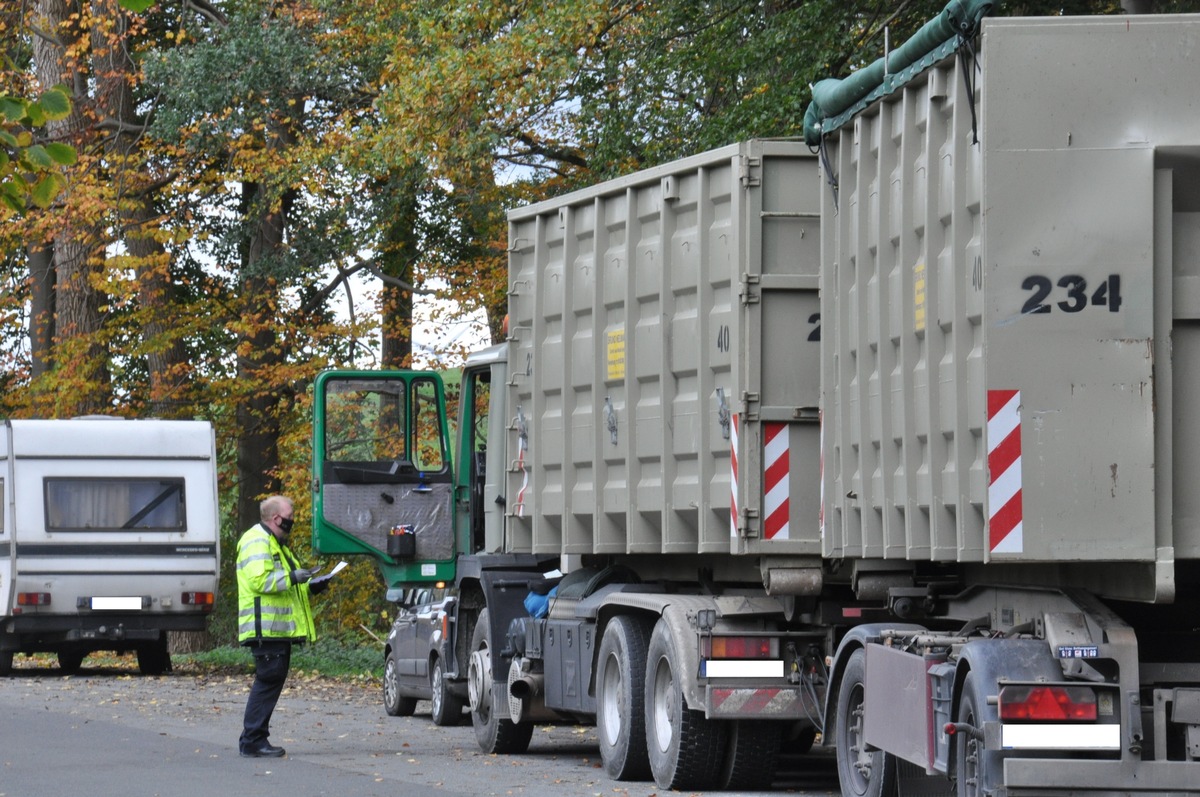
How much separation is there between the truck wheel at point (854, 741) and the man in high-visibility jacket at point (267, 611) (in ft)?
14.0

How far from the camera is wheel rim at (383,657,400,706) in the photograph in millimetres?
17611

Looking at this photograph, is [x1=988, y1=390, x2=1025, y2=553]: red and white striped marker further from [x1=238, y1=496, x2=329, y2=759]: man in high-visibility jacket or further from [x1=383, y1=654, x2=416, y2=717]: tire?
[x1=383, y1=654, x2=416, y2=717]: tire

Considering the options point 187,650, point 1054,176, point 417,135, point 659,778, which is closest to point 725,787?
point 659,778

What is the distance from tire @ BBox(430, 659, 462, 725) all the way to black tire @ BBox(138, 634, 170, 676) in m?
7.62

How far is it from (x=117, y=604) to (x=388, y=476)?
7578mm

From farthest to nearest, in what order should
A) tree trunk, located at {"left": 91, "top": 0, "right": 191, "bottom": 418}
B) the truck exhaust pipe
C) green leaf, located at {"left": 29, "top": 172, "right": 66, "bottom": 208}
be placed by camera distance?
tree trunk, located at {"left": 91, "top": 0, "right": 191, "bottom": 418} → the truck exhaust pipe → green leaf, located at {"left": 29, "top": 172, "right": 66, "bottom": 208}

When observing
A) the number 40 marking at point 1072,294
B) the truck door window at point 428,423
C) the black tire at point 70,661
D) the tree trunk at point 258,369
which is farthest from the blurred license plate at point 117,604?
the number 40 marking at point 1072,294

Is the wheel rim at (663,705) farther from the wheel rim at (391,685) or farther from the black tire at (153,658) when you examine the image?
the black tire at (153,658)

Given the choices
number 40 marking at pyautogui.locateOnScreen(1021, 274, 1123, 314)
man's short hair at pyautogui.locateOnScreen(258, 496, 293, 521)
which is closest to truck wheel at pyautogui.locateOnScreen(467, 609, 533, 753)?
man's short hair at pyautogui.locateOnScreen(258, 496, 293, 521)

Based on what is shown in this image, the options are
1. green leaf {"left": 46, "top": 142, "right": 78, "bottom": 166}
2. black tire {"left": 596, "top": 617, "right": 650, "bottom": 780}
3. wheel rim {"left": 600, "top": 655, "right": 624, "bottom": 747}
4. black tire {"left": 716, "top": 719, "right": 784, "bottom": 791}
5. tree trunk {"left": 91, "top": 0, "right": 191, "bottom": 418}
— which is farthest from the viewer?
tree trunk {"left": 91, "top": 0, "right": 191, "bottom": 418}

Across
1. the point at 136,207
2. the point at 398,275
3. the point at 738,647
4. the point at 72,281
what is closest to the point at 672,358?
the point at 738,647

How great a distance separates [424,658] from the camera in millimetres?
16703

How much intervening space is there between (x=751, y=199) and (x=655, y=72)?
9.41 m

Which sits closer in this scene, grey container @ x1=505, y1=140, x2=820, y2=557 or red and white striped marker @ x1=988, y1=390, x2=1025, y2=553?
red and white striped marker @ x1=988, y1=390, x2=1025, y2=553
